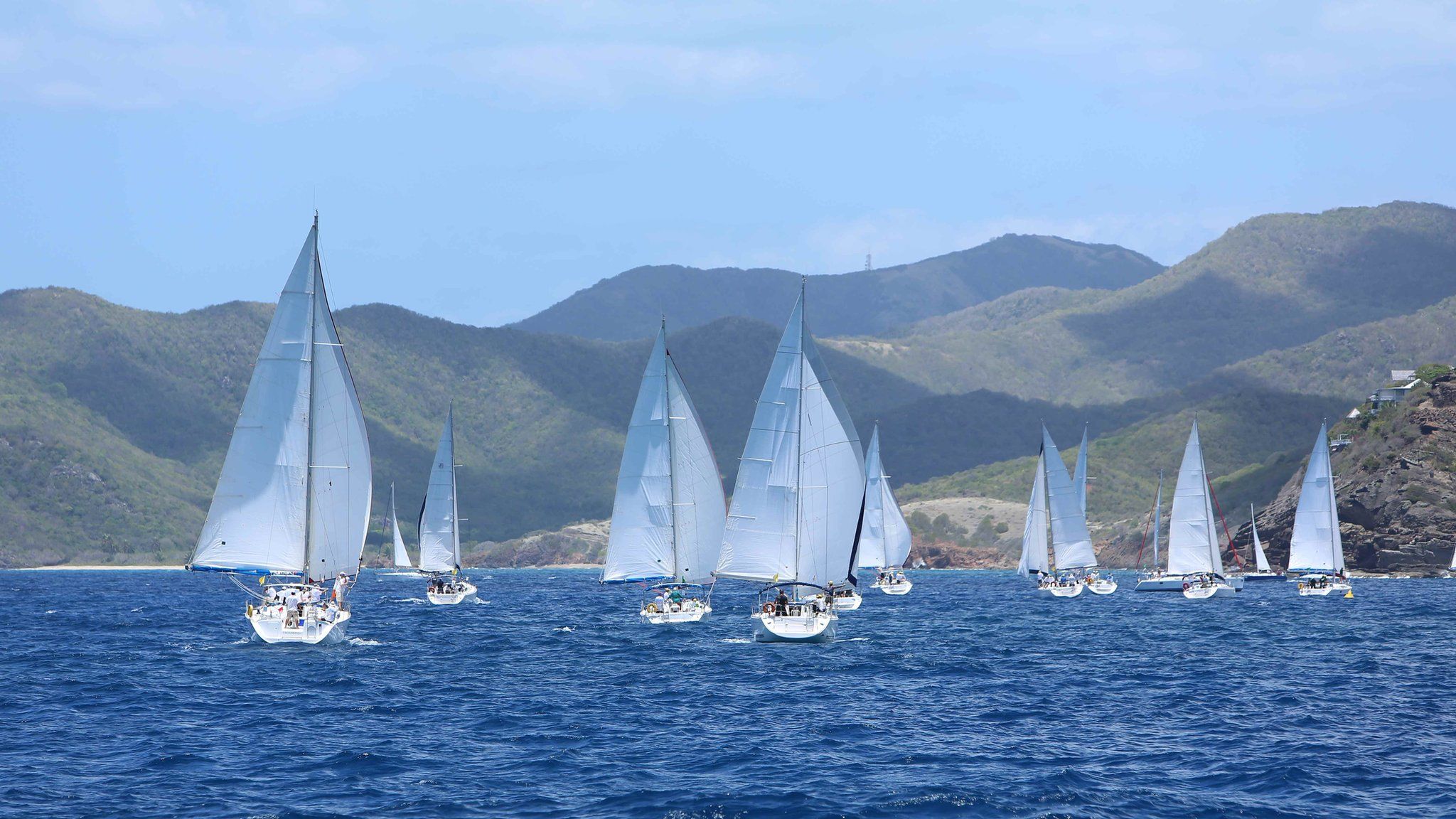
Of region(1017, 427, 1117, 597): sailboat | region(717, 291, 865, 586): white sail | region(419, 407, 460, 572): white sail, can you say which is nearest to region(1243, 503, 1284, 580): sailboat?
region(1017, 427, 1117, 597): sailboat

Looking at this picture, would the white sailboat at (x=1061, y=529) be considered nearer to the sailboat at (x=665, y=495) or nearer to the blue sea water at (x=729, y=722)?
the blue sea water at (x=729, y=722)

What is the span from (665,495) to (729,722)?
82.2 feet

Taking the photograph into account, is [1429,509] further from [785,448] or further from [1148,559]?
[785,448]

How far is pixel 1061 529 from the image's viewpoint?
9825 cm

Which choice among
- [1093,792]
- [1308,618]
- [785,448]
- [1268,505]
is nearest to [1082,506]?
[1308,618]

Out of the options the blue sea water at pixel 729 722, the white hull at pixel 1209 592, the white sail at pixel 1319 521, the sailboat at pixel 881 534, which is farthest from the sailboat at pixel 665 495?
the white sail at pixel 1319 521

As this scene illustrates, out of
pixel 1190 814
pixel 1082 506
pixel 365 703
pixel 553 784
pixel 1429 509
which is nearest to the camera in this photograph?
pixel 1190 814

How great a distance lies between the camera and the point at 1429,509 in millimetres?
114875

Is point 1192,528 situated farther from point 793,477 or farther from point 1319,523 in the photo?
point 793,477

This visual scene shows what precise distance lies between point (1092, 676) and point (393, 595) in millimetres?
67874

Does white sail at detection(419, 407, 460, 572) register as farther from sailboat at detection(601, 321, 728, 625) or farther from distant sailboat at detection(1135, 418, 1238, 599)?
distant sailboat at detection(1135, 418, 1238, 599)

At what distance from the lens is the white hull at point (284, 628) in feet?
156

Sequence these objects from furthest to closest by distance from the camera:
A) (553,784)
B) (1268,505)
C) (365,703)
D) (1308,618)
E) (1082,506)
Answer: (1268,505) → (1082,506) → (1308,618) → (365,703) → (553,784)

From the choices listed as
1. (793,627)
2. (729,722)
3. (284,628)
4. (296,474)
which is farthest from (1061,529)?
(729,722)
